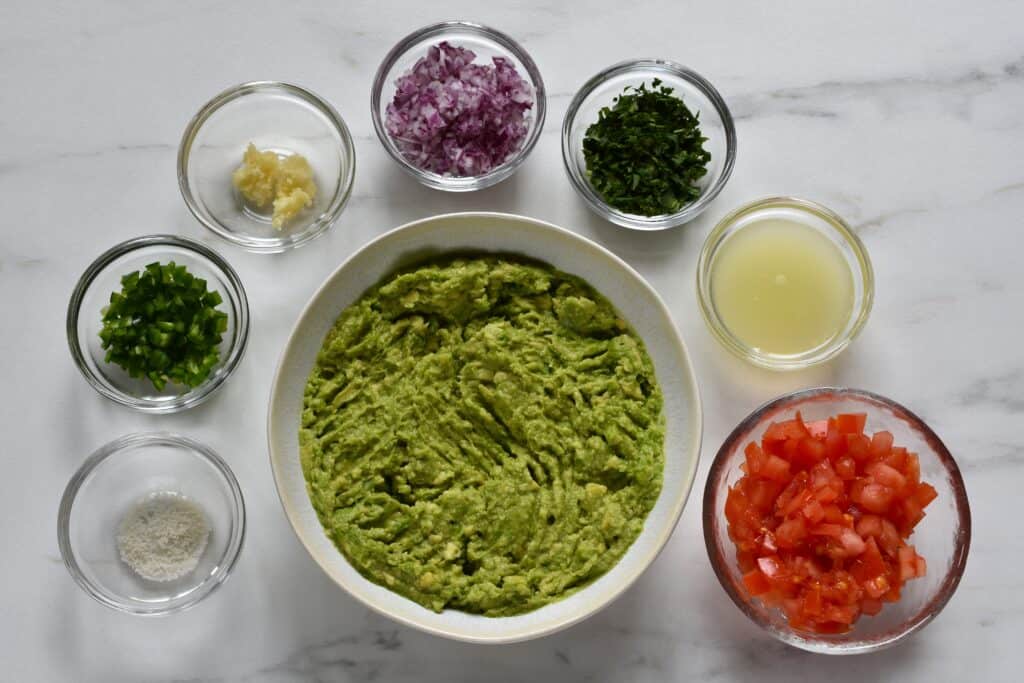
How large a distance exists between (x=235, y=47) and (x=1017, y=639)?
255 centimetres

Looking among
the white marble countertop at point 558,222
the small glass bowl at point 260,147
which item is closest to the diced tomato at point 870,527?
the white marble countertop at point 558,222

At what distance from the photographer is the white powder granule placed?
8.46ft

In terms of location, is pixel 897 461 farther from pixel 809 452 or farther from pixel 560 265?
pixel 560 265

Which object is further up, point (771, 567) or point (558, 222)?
point (558, 222)

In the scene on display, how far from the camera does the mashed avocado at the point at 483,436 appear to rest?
7.91ft

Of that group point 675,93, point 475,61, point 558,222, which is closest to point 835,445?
point 558,222

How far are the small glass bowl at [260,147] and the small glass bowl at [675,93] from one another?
57cm

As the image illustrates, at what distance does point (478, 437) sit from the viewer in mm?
2465

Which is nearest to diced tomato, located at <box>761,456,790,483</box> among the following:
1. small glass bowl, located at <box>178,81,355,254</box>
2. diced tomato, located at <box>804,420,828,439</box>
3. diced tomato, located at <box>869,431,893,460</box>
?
diced tomato, located at <box>804,420,828,439</box>

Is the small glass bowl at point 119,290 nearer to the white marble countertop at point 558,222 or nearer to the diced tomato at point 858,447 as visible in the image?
the white marble countertop at point 558,222

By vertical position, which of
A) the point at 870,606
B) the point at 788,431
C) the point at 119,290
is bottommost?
the point at 870,606

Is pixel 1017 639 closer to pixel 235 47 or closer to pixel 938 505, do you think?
pixel 938 505

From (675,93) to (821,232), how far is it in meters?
0.53

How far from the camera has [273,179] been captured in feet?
8.55
